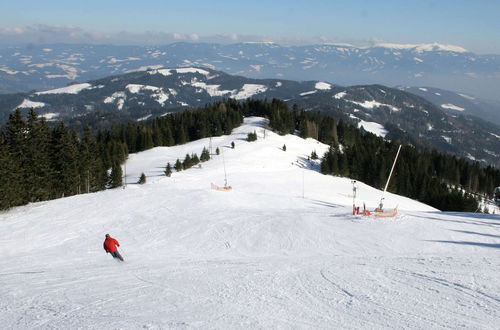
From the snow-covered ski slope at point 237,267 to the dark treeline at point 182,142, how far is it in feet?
30.7

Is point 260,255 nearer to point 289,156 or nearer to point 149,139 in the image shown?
point 289,156

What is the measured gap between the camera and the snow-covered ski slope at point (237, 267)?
36.1ft

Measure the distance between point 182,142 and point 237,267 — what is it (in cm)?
9580

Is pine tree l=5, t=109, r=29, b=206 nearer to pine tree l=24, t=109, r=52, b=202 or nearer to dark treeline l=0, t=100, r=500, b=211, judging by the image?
dark treeline l=0, t=100, r=500, b=211

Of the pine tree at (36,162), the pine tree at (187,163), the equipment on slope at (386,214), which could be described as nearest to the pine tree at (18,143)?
the pine tree at (36,162)

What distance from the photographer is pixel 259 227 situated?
2534 cm

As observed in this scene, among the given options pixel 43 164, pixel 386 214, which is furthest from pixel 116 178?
pixel 386 214

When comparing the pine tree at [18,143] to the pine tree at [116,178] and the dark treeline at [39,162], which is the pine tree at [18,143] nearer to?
the dark treeline at [39,162]

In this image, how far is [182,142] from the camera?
110 meters

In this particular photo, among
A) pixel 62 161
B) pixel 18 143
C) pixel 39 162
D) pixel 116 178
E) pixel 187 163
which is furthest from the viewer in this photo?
pixel 187 163

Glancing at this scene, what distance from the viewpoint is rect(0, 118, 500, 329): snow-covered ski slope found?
11016mm

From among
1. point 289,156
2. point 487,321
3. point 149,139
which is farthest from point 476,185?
point 487,321

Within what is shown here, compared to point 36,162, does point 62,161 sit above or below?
below

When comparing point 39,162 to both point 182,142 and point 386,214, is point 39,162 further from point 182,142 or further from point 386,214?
point 182,142
